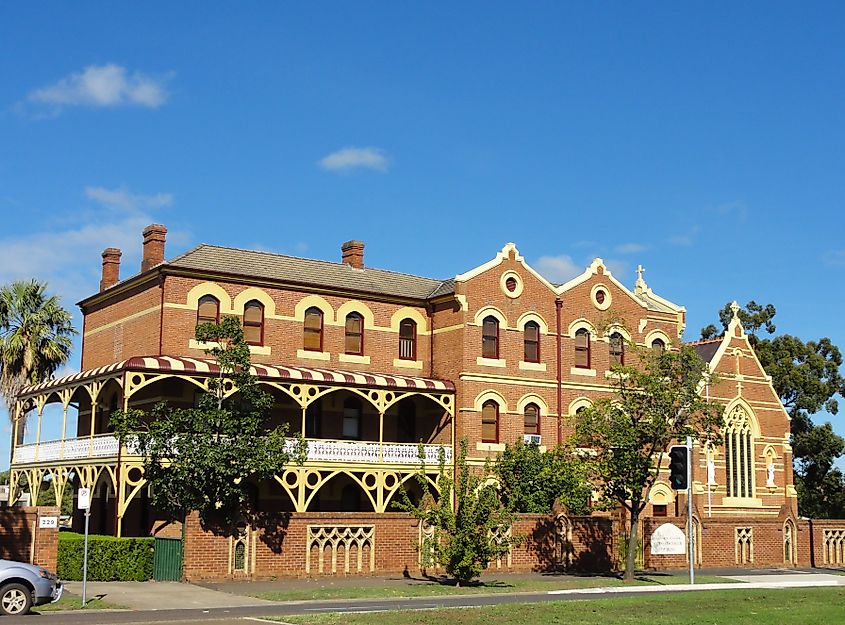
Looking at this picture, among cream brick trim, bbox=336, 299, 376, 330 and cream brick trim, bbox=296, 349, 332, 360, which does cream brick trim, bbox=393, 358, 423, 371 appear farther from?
cream brick trim, bbox=296, 349, 332, 360

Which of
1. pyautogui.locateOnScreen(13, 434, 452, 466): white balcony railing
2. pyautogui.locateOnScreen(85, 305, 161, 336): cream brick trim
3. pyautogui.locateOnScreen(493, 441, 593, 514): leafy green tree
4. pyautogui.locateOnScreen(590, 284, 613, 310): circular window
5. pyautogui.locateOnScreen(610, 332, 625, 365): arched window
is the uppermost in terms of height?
pyautogui.locateOnScreen(590, 284, 613, 310): circular window

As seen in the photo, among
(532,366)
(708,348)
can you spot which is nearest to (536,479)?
(532,366)

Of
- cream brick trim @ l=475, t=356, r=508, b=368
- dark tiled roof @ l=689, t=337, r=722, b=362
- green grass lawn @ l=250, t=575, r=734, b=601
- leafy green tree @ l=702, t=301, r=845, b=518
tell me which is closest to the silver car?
green grass lawn @ l=250, t=575, r=734, b=601

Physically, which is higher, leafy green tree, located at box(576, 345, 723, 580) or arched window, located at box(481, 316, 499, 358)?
arched window, located at box(481, 316, 499, 358)

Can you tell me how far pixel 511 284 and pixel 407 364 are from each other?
508 centimetres

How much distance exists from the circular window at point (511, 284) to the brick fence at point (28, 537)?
20.0 metres

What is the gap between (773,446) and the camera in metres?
50.7

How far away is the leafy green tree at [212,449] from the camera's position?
30.5m

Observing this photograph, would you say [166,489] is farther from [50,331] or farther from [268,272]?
[50,331]

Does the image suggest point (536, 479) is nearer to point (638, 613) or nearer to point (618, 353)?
point (618, 353)

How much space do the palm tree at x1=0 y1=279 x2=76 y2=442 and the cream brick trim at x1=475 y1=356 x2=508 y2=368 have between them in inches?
662

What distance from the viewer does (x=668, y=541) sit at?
38688mm

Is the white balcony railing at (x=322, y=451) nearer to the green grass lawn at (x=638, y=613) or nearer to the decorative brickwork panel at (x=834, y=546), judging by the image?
the green grass lawn at (x=638, y=613)

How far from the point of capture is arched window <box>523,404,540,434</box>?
140 feet
